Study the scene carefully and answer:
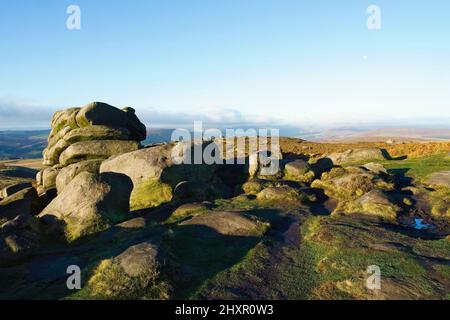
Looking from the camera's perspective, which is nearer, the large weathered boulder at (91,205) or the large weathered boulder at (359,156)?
the large weathered boulder at (91,205)

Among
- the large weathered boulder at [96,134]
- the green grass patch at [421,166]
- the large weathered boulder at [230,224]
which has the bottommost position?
the large weathered boulder at [230,224]

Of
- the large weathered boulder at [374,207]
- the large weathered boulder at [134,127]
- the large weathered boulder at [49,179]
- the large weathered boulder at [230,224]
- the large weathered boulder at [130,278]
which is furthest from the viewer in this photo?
the large weathered boulder at [134,127]

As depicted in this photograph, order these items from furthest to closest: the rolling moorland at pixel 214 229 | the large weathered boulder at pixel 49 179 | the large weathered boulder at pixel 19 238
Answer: the large weathered boulder at pixel 49 179 < the large weathered boulder at pixel 19 238 < the rolling moorland at pixel 214 229

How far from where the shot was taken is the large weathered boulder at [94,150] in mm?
36094

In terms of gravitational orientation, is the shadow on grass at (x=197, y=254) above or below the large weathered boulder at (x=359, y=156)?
below

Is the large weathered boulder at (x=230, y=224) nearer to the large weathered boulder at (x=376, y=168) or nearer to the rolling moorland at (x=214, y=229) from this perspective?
the rolling moorland at (x=214, y=229)

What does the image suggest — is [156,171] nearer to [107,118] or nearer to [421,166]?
[107,118]

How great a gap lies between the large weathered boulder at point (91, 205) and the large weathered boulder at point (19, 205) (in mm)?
3484

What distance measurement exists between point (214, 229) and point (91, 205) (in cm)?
789

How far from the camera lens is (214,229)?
2075cm

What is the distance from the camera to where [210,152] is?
36.2m

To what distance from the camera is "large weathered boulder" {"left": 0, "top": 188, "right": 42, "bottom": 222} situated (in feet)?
82.5

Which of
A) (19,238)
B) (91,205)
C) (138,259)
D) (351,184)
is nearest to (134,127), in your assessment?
(91,205)

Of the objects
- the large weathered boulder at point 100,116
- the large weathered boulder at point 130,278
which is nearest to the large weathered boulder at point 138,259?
the large weathered boulder at point 130,278
